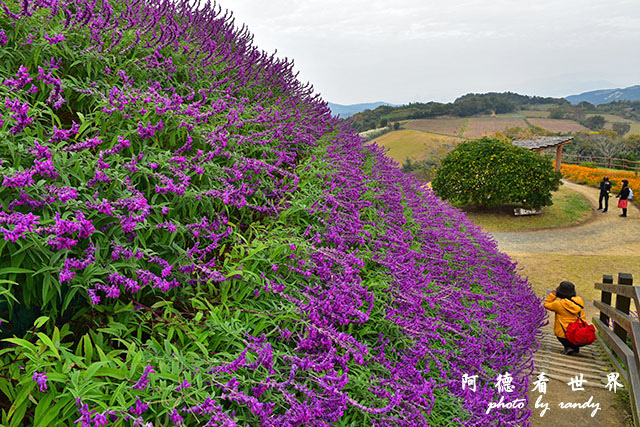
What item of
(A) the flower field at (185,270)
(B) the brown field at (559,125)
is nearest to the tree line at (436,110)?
(B) the brown field at (559,125)

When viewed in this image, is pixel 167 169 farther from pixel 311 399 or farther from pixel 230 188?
pixel 311 399

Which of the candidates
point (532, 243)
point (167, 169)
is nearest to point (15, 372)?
point (167, 169)

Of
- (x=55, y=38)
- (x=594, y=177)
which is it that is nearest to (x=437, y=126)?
(x=594, y=177)

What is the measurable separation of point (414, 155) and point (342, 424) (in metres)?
36.4

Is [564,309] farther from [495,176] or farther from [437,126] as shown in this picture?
[437,126]

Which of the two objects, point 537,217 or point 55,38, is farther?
point 537,217

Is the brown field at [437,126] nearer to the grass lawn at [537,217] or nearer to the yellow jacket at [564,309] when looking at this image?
the grass lawn at [537,217]

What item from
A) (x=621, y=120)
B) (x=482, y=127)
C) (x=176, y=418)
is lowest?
(x=176, y=418)

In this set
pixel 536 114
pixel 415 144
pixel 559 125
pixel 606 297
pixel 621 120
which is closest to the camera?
pixel 606 297

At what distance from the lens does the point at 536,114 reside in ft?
276

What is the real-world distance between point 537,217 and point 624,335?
1343 cm

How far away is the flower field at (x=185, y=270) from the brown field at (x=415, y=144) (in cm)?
2677

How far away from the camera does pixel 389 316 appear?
232 centimetres

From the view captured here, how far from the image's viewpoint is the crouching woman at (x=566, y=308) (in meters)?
5.70
